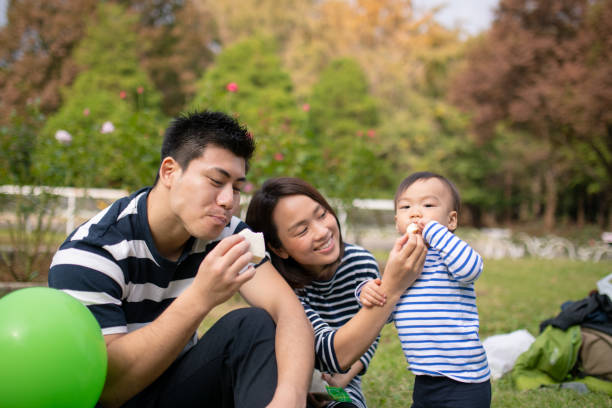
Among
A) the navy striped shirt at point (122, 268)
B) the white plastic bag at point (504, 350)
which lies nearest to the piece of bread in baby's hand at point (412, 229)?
the navy striped shirt at point (122, 268)

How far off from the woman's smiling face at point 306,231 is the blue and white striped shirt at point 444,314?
1.31 ft

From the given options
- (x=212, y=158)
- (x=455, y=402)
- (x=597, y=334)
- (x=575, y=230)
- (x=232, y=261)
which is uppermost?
(x=212, y=158)

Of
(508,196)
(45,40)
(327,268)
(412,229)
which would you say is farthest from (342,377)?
(508,196)

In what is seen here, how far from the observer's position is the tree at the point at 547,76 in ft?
40.2

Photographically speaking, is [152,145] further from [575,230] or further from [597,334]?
[575,230]

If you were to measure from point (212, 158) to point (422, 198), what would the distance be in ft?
3.00

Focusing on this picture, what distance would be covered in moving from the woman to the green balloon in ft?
2.91

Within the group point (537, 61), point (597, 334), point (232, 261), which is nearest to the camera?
point (232, 261)

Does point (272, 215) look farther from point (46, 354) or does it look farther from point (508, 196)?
point (508, 196)

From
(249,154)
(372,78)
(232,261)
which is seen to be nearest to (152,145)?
(249,154)

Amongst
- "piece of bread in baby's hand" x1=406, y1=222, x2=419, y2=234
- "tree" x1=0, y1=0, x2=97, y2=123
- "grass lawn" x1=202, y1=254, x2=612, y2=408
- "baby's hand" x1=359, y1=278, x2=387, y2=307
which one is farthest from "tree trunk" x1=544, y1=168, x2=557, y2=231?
"tree" x1=0, y1=0, x2=97, y2=123

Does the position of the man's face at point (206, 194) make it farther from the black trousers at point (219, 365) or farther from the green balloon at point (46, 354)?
the green balloon at point (46, 354)

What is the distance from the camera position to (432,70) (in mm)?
20859

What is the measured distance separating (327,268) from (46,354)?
1.18 metres
